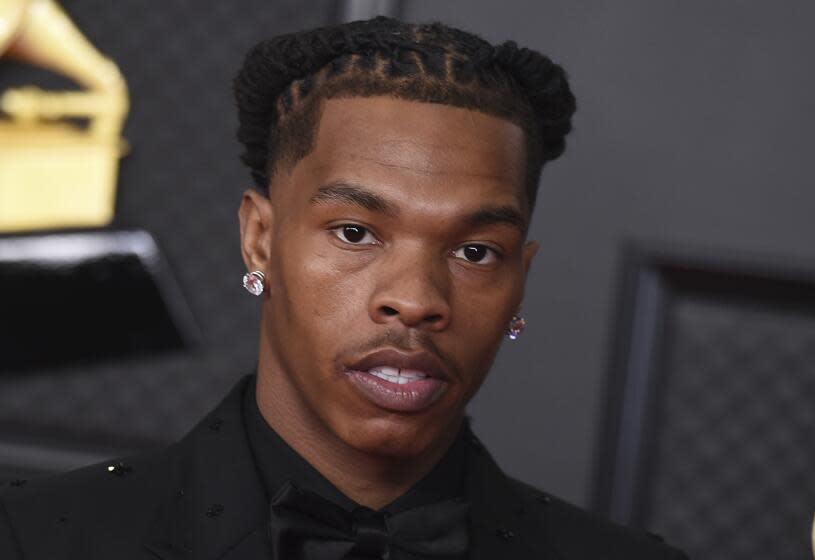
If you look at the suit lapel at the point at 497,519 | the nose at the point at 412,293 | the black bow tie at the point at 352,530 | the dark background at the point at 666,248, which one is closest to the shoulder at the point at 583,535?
the suit lapel at the point at 497,519

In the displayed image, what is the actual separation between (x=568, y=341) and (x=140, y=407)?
A: 0.88 m

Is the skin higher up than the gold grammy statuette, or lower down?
higher up

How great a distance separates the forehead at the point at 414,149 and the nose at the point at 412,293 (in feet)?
0.26

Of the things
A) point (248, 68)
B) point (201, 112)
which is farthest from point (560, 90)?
point (201, 112)

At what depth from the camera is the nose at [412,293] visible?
5.19 feet

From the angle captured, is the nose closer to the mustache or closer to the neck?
the mustache

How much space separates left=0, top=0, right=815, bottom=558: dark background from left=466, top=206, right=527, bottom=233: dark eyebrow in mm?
972

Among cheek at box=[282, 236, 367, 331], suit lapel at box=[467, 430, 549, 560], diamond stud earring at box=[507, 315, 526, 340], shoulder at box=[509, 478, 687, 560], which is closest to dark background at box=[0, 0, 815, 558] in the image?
shoulder at box=[509, 478, 687, 560]

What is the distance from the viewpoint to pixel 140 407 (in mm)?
2916

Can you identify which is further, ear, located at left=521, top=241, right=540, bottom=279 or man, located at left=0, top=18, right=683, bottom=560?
ear, located at left=521, top=241, right=540, bottom=279

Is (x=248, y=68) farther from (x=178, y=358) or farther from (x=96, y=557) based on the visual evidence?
(x=178, y=358)

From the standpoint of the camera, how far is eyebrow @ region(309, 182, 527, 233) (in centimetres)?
163

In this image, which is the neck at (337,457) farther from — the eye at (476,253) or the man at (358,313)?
the eye at (476,253)

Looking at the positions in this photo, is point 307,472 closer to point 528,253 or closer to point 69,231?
point 528,253
